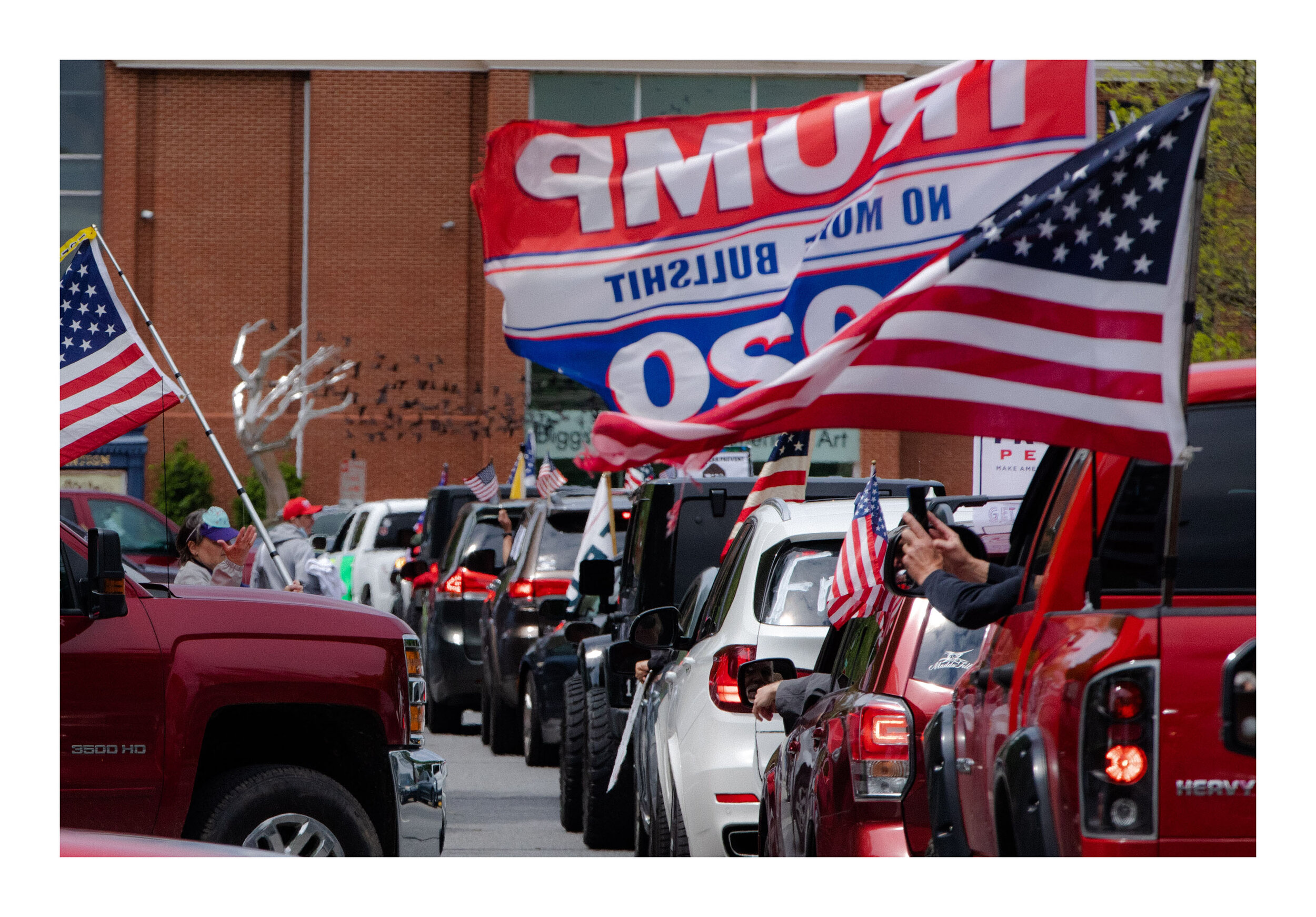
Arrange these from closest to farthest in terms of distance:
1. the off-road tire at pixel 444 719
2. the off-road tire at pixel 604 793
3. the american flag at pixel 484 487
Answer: the off-road tire at pixel 604 793, the off-road tire at pixel 444 719, the american flag at pixel 484 487

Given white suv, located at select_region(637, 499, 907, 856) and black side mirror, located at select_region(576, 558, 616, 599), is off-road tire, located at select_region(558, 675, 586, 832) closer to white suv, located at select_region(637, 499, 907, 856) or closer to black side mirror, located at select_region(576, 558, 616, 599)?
black side mirror, located at select_region(576, 558, 616, 599)

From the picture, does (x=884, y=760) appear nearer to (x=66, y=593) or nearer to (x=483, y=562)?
(x=66, y=593)

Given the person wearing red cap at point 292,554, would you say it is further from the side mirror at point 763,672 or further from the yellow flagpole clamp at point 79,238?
the side mirror at point 763,672

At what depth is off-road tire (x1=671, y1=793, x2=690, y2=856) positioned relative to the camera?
272 inches

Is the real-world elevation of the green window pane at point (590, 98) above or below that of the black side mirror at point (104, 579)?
above

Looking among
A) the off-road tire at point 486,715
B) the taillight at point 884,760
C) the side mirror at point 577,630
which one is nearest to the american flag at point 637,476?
the off-road tire at point 486,715

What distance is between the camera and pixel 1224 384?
383cm

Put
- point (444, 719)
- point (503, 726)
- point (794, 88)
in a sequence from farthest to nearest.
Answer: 1. point (794, 88)
2. point (444, 719)
3. point (503, 726)

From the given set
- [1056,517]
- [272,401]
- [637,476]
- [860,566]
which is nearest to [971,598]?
[1056,517]

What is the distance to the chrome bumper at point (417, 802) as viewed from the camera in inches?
267

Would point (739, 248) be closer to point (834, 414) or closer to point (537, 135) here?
point (537, 135)

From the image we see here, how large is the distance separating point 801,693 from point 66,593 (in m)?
2.58

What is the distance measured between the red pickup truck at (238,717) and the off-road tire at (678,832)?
0.92 metres

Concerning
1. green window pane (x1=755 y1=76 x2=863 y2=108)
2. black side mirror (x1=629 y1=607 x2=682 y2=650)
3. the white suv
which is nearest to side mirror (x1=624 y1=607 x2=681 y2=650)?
black side mirror (x1=629 y1=607 x2=682 y2=650)
